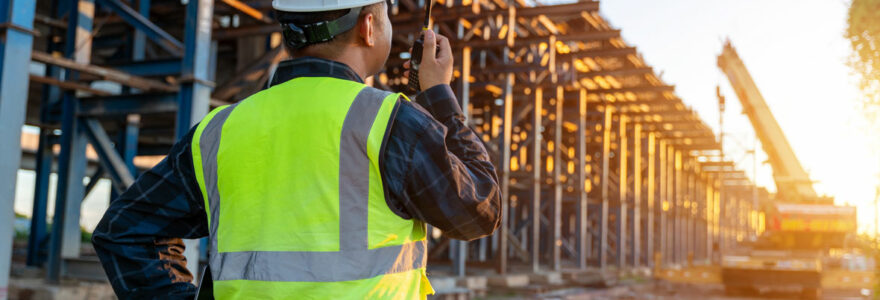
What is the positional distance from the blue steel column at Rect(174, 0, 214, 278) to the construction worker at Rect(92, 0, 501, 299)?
243 inches

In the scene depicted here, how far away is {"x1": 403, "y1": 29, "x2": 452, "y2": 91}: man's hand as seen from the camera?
5.70 ft

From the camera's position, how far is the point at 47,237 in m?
10.5

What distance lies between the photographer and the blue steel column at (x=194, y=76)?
770 centimetres

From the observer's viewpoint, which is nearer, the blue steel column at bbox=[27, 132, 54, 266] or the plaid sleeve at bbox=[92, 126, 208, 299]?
the plaid sleeve at bbox=[92, 126, 208, 299]

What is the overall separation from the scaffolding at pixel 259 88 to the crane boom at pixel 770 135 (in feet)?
6.47

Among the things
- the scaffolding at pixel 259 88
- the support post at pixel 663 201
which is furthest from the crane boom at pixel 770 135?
the support post at pixel 663 201

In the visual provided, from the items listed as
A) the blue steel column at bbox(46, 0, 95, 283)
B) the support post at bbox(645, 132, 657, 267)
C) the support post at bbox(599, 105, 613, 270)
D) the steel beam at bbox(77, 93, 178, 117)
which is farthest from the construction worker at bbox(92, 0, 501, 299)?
the support post at bbox(645, 132, 657, 267)

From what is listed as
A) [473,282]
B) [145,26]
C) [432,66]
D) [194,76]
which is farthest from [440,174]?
[473,282]

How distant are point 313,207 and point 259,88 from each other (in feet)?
27.6

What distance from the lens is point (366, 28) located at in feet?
5.50

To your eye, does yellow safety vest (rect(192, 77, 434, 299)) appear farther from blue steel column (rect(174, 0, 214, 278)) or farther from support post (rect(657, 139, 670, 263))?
support post (rect(657, 139, 670, 263))

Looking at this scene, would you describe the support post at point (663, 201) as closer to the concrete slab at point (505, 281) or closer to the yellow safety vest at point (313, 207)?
the concrete slab at point (505, 281)

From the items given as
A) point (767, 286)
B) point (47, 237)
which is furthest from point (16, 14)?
point (767, 286)

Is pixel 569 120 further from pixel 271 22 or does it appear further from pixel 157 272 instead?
pixel 157 272
